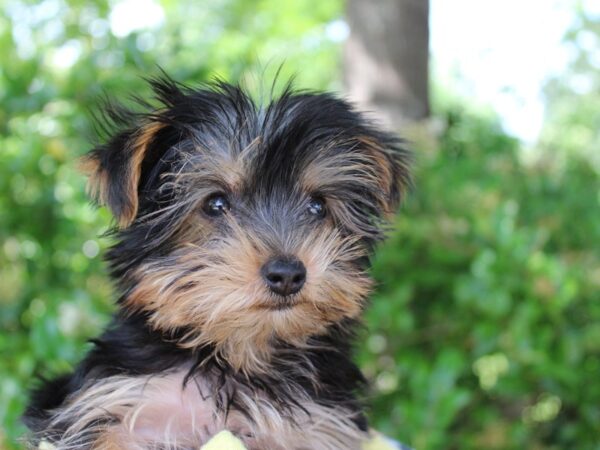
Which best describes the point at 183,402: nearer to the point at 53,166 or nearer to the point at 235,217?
the point at 235,217

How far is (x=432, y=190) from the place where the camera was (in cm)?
561

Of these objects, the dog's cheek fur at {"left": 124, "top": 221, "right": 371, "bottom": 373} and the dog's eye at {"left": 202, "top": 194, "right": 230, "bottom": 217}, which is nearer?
the dog's cheek fur at {"left": 124, "top": 221, "right": 371, "bottom": 373}

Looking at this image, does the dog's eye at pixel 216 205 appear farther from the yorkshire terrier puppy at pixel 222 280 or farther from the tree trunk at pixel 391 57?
the tree trunk at pixel 391 57

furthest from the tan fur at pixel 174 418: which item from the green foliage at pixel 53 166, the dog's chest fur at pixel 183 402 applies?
the green foliage at pixel 53 166

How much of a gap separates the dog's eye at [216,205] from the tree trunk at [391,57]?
419cm

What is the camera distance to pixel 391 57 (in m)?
7.22

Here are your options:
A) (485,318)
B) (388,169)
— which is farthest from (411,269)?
(388,169)

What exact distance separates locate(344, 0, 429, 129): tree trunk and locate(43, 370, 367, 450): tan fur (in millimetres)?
4456

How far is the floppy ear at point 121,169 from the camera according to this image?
9.68ft

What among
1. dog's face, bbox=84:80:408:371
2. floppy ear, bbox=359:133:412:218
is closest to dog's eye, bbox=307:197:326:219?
dog's face, bbox=84:80:408:371

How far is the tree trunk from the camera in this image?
282 inches

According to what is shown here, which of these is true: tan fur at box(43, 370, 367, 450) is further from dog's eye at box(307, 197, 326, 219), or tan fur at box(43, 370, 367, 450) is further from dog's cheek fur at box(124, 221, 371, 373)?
dog's eye at box(307, 197, 326, 219)

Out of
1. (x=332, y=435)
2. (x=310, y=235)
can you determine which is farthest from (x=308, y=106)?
(x=332, y=435)

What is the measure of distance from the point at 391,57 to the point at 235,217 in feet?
14.9
